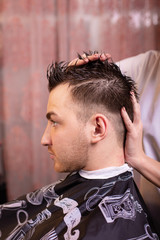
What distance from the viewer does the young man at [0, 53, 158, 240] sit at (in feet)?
3.04

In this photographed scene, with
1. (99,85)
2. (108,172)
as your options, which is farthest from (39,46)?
(108,172)

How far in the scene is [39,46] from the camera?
7.84 ft

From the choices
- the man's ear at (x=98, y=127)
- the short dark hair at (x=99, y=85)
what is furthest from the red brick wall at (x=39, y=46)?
the man's ear at (x=98, y=127)

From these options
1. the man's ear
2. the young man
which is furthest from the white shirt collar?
the man's ear

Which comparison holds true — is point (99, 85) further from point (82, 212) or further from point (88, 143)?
point (82, 212)

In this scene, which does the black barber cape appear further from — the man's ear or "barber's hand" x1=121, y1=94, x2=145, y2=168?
the man's ear

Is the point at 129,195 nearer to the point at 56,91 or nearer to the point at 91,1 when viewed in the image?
the point at 56,91

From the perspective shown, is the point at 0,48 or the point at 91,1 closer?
the point at 91,1

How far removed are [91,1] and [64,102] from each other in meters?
1.68

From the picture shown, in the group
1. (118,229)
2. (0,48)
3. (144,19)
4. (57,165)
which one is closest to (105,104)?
(57,165)

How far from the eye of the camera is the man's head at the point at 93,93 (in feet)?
3.11

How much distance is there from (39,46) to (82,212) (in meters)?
1.82

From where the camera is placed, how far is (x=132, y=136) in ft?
3.23

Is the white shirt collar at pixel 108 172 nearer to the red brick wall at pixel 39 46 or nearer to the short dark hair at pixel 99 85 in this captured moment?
the short dark hair at pixel 99 85
